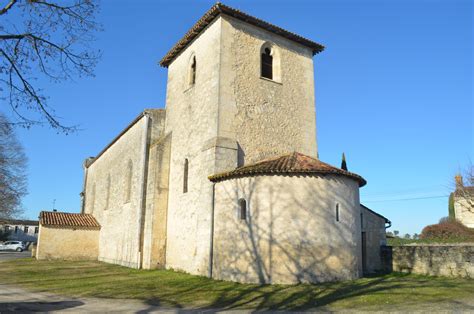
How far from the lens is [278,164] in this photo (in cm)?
1348

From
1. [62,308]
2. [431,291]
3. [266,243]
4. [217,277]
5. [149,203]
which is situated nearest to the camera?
[62,308]

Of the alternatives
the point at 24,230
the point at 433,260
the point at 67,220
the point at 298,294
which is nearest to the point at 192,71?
the point at 298,294

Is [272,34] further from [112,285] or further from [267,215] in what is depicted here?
[112,285]

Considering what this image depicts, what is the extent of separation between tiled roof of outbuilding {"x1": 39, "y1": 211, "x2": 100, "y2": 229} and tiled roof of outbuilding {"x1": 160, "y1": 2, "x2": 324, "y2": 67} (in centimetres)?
1280

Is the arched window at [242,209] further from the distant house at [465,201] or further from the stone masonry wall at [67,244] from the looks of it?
the distant house at [465,201]

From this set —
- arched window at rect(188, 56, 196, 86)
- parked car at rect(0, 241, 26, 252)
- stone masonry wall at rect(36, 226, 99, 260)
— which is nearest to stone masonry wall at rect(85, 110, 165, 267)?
stone masonry wall at rect(36, 226, 99, 260)

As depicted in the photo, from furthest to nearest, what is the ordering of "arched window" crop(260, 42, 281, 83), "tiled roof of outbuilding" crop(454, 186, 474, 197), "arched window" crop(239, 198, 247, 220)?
"tiled roof of outbuilding" crop(454, 186, 474, 197), "arched window" crop(260, 42, 281, 83), "arched window" crop(239, 198, 247, 220)

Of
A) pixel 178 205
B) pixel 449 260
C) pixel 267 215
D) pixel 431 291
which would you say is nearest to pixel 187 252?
pixel 178 205

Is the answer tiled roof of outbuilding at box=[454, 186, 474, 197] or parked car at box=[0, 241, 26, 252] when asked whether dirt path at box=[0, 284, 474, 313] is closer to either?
tiled roof of outbuilding at box=[454, 186, 474, 197]

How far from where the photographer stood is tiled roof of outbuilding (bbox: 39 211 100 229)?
24812 mm

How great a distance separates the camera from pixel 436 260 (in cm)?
1547

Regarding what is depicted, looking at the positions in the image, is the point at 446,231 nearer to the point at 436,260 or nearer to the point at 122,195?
the point at 436,260

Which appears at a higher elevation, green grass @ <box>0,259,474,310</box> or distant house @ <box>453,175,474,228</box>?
distant house @ <box>453,175,474,228</box>

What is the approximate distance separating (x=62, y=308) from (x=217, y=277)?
565 cm
